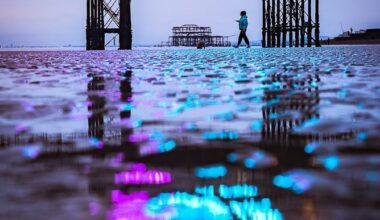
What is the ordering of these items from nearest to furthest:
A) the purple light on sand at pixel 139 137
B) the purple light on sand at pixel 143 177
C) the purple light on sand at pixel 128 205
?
the purple light on sand at pixel 128 205, the purple light on sand at pixel 143 177, the purple light on sand at pixel 139 137

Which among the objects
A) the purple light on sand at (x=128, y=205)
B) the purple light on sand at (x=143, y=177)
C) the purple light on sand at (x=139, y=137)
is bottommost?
A: the purple light on sand at (x=128, y=205)

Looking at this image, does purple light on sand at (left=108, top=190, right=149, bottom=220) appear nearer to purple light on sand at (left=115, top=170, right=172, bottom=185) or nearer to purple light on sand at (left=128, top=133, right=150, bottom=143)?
purple light on sand at (left=115, top=170, right=172, bottom=185)

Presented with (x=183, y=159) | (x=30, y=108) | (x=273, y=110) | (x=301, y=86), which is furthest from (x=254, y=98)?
(x=183, y=159)

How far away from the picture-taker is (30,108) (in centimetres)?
307

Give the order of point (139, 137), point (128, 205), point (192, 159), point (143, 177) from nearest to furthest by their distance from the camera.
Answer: point (128, 205), point (143, 177), point (192, 159), point (139, 137)

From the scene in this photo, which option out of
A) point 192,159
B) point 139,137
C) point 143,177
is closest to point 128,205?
point 143,177

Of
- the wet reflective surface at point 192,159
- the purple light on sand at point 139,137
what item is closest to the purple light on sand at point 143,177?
the wet reflective surface at point 192,159

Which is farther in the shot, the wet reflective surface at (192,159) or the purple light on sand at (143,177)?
the purple light on sand at (143,177)

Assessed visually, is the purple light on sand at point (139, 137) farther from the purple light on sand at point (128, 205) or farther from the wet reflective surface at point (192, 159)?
the purple light on sand at point (128, 205)

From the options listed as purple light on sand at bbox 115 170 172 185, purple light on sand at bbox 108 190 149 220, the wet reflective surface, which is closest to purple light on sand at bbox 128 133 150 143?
the wet reflective surface

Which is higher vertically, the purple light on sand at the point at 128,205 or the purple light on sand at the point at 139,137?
the purple light on sand at the point at 139,137

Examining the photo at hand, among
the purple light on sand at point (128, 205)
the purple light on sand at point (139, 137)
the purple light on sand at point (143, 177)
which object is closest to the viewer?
the purple light on sand at point (128, 205)

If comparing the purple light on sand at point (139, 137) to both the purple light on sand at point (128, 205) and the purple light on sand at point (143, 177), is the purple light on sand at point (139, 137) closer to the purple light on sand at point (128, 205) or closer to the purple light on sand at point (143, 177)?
the purple light on sand at point (143, 177)

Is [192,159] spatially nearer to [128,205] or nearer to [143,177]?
[143,177]
